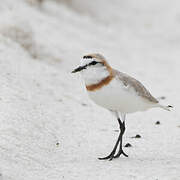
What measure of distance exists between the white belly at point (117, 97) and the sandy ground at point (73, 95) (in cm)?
66

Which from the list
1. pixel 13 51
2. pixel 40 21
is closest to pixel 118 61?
pixel 40 21

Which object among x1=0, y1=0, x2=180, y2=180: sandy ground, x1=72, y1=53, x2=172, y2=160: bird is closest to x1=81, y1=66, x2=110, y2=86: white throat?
x1=72, y1=53, x2=172, y2=160: bird

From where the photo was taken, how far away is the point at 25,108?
7.45 meters

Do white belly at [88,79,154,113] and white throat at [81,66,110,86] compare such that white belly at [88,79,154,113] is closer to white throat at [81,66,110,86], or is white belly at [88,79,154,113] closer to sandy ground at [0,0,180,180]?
white throat at [81,66,110,86]

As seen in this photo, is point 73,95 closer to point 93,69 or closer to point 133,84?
point 133,84

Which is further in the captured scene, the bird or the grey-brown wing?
the grey-brown wing

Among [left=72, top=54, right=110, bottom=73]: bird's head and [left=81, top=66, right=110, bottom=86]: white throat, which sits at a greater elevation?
[left=72, top=54, right=110, bottom=73]: bird's head

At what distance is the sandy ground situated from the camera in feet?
18.8

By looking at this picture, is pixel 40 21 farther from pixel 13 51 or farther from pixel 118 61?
pixel 13 51

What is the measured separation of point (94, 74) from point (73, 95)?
4.22m

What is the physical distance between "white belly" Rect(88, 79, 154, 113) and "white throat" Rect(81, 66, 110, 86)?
0.11 meters

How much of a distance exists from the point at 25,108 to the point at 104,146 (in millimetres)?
1334

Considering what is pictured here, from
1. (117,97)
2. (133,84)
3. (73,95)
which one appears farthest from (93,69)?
(73,95)

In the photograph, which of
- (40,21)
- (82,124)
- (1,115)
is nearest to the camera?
(1,115)
